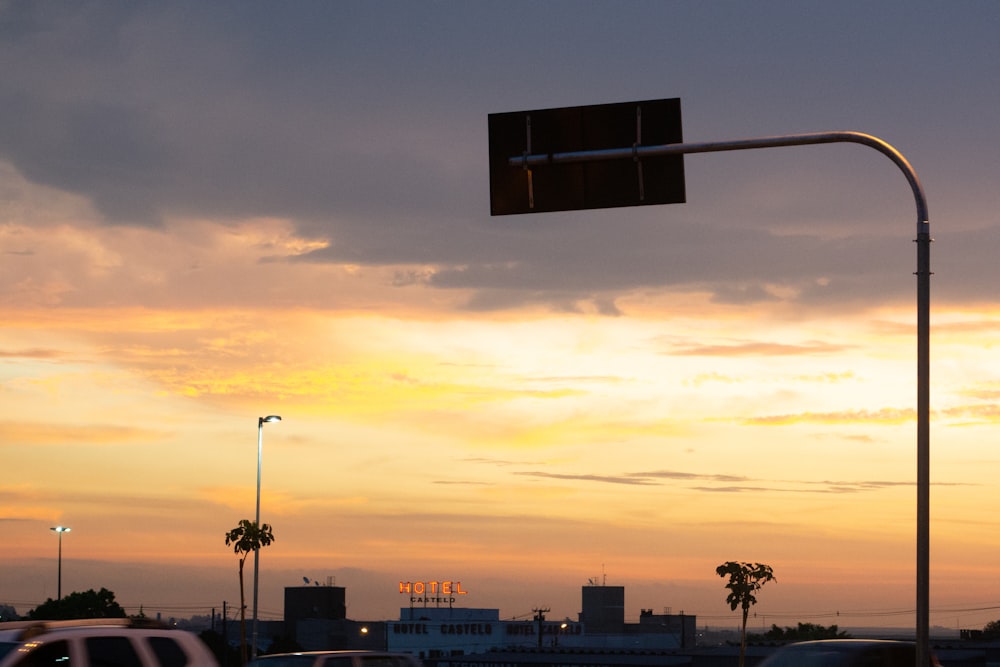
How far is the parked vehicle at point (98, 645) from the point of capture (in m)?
15.1

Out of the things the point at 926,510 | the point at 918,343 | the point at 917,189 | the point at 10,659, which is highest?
the point at 917,189

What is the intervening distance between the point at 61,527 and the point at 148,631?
108 m

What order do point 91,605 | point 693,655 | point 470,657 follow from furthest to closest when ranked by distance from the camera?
1. point 470,657
2. point 693,655
3. point 91,605

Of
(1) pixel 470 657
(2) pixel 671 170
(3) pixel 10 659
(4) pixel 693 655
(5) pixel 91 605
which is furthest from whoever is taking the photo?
(1) pixel 470 657

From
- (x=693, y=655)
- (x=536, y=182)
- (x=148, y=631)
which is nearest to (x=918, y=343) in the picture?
(x=536, y=182)

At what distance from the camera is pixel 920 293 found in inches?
618

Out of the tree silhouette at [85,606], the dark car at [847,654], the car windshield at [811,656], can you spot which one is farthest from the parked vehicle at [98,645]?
the tree silhouette at [85,606]

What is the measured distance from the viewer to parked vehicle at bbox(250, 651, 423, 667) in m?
20.0

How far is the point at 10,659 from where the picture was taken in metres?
14.8

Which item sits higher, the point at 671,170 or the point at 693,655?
the point at 671,170

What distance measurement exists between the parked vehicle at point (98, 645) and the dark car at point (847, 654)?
7.99m

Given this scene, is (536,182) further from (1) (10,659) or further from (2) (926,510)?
(1) (10,659)

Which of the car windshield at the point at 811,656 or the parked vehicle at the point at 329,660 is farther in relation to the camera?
the parked vehicle at the point at 329,660

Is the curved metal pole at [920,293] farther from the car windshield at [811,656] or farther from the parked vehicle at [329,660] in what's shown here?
the parked vehicle at [329,660]
